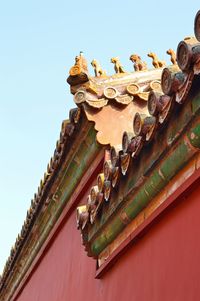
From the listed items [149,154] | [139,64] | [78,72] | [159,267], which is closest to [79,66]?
[78,72]

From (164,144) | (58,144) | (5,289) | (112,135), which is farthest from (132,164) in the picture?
(5,289)

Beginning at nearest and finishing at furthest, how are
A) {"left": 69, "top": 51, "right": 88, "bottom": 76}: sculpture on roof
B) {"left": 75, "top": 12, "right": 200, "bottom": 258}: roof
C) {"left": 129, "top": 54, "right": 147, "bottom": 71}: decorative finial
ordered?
{"left": 75, "top": 12, "right": 200, "bottom": 258}: roof
{"left": 69, "top": 51, "right": 88, "bottom": 76}: sculpture on roof
{"left": 129, "top": 54, "right": 147, "bottom": 71}: decorative finial

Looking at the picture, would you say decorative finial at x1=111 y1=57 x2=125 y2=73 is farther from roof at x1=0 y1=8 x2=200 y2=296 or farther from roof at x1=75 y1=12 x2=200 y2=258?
roof at x1=75 y1=12 x2=200 y2=258

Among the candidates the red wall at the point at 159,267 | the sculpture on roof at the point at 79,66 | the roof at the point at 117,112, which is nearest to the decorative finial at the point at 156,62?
the roof at the point at 117,112

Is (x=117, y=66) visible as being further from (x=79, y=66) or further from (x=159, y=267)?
(x=159, y=267)

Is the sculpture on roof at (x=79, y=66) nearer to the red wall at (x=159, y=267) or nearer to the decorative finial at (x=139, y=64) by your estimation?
the decorative finial at (x=139, y=64)

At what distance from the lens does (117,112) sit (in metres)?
4.25

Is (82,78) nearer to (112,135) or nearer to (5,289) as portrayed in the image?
(112,135)

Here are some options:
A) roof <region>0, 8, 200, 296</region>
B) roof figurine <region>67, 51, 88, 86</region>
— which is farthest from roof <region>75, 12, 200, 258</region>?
roof figurine <region>67, 51, 88, 86</region>

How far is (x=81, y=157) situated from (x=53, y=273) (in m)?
1.62

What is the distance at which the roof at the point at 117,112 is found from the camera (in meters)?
2.26

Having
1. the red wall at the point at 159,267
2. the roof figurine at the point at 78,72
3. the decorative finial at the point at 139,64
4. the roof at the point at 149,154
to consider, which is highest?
the decorative finial at the point at 139,64

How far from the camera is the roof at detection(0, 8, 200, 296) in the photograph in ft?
7.41

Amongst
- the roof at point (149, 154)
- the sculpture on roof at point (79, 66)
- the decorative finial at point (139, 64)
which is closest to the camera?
the roof at point (149, 154)
